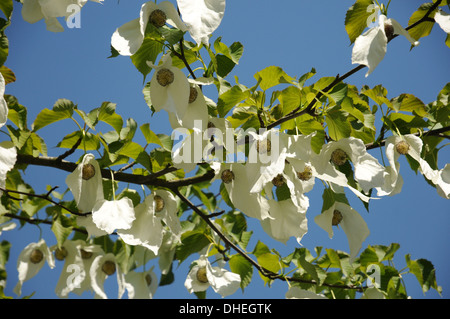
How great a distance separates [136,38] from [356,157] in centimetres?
37

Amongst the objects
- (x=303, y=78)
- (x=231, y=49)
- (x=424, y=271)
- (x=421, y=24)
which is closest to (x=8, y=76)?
(x=231, y=49)

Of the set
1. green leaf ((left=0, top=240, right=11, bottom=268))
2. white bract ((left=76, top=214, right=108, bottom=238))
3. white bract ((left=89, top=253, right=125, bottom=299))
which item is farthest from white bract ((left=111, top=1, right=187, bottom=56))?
green leaf ((left=0, top=240, right=11, bottom=268))

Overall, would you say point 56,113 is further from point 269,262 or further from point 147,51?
point 269,262

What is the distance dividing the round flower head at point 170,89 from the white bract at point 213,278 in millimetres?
435

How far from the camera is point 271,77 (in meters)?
0.76

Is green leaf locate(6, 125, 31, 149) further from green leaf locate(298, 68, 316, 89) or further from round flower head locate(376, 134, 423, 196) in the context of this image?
round flower head locate(376, 134, 423, 196)

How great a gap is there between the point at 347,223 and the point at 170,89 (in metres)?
0.37

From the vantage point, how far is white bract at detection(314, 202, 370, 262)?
0.79 metres

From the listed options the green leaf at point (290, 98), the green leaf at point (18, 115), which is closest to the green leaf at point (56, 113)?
the green leaf at point (18, 115)

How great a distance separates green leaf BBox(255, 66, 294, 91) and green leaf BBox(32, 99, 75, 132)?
1.13 feet

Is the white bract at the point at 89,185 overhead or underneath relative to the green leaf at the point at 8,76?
underneath

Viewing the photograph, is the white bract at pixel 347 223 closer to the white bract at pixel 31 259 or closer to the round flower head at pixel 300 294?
the round flower head at pixel 300 294

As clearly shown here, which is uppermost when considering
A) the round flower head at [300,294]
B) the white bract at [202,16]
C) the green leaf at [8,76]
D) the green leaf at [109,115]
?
the green leaf at [8,76]

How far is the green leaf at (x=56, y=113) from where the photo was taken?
33.5 inches
